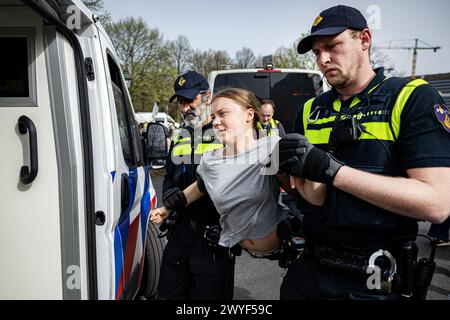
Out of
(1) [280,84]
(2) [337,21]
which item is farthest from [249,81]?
(2) [337,21]

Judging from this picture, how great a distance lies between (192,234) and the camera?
6.91 feet

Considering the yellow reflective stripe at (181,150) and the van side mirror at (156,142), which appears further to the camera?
the van side mirror at (156,142)

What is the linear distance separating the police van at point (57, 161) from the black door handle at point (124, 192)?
0.15 ft

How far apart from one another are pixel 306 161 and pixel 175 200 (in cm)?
98

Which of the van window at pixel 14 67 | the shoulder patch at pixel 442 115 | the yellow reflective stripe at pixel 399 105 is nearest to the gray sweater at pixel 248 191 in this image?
the yellow reflective stripe at pixel 399 105

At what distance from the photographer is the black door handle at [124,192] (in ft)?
5.90

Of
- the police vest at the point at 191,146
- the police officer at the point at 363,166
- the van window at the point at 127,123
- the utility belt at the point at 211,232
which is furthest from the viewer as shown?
the van window at the point at 127,123

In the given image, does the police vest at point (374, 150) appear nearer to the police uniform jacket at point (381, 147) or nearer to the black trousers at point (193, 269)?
the police uniform jacket at point (381, 147)

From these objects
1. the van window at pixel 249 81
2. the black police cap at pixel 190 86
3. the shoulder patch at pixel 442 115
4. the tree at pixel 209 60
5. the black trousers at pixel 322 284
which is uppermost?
the tree at pixel 209 60

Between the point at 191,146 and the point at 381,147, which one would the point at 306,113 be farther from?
the point at 191,146

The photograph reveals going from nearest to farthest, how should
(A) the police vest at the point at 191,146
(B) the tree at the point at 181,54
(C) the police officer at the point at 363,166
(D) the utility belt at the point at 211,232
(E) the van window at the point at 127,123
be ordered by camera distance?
(C) the police officer at the point at 363,166 → (D) the utility belt at the point at 211,232 → (A) the police vest at the point at 191,146 → (E) the van window at the point at 127,123 → (B) the tree at the point at 181,54

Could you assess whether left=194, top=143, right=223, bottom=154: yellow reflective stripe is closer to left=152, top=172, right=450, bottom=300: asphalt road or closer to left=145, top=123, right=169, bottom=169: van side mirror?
left=145, top=123, right=169, bottom=169: van side mirror

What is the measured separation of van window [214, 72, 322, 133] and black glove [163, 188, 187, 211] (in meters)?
3.21
